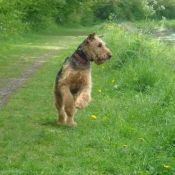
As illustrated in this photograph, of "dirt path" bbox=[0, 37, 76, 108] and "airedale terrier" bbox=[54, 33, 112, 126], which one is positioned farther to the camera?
"dirt path" bbox=[0, 37, 76, 108]

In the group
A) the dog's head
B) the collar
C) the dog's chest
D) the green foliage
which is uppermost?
the dog's head

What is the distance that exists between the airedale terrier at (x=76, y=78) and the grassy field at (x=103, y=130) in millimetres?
303

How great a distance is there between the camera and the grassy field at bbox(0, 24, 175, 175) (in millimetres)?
4617

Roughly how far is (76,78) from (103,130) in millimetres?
923

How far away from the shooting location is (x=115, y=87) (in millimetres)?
9203

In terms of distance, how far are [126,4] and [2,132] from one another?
45627 millimetres

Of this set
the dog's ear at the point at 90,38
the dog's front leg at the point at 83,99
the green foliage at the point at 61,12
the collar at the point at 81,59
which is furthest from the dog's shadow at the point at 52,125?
the green foliage at the point at 61,12

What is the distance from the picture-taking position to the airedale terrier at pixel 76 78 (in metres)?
6.32

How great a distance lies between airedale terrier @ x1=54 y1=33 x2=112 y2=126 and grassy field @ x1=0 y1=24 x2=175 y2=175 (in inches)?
11.9

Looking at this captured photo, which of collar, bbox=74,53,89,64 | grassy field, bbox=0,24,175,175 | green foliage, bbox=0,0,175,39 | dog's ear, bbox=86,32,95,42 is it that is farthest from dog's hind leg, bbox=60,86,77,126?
green foliage, bbox=0,0,175,39

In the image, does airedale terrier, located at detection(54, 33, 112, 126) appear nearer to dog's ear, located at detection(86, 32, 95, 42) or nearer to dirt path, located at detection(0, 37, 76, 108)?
dog's ear, located at detection(86, 32, 95, 42)

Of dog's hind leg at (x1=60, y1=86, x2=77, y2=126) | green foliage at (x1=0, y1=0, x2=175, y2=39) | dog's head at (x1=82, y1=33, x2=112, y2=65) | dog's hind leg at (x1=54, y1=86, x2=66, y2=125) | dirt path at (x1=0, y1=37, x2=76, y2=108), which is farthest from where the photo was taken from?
green foliage at (x1=0, y1=0, x2=175, y2=39)

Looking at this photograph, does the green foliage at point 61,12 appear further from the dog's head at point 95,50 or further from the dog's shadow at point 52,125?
the dog's shadow at point 52,125

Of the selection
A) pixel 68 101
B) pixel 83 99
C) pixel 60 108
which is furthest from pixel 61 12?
pixel 83 99
